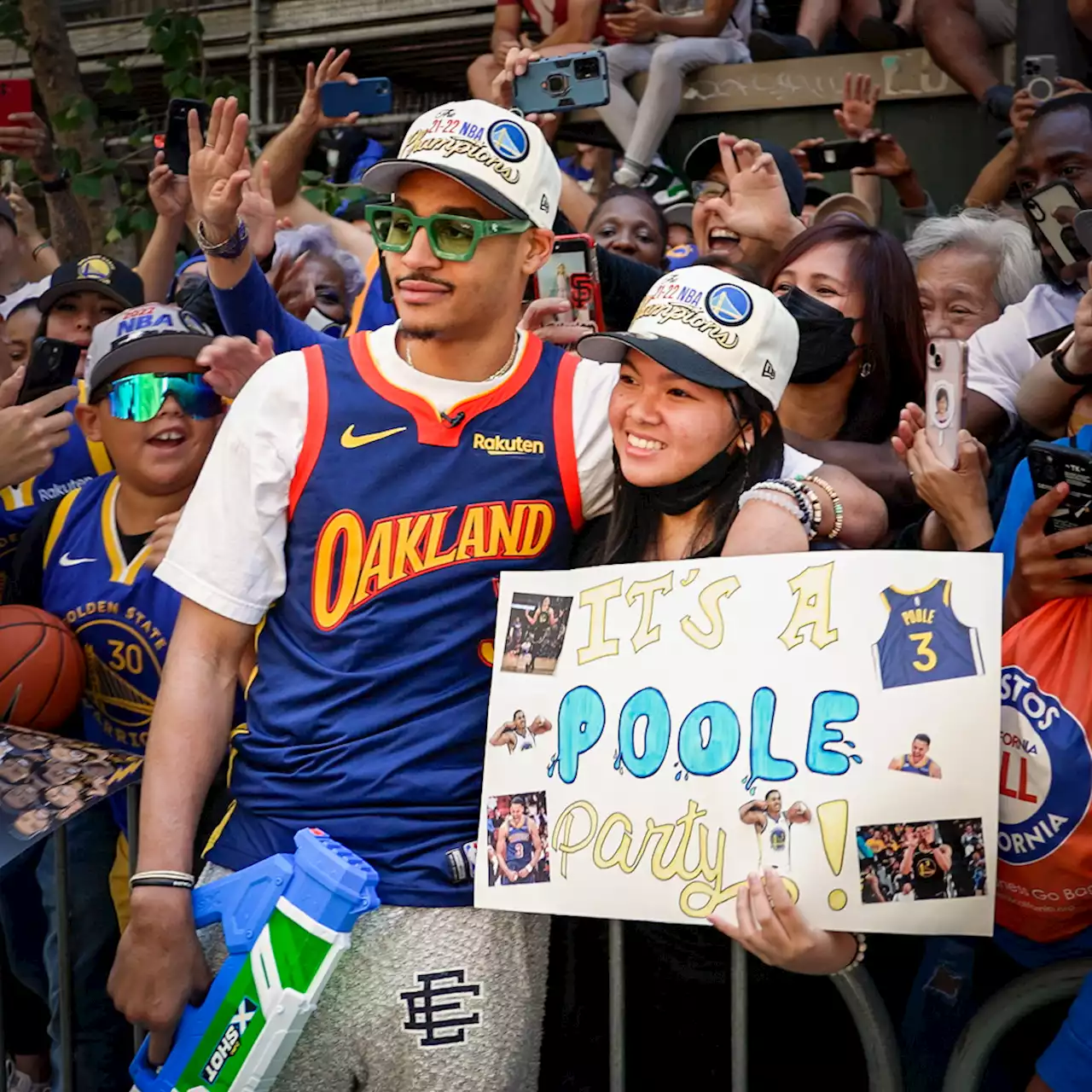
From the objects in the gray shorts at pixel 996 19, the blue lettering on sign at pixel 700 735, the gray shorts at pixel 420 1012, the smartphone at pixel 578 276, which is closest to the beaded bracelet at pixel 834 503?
the blue lettering on sign at pixel 700 735

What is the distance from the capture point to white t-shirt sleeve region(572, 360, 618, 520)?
3.01 meters

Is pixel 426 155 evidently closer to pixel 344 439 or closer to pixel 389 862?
pixel 344 439

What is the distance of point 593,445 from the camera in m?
3.02

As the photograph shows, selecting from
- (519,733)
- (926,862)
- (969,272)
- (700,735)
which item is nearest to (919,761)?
(926,862)

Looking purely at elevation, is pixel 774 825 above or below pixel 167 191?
below

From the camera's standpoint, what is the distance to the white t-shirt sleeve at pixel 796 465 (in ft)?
10.0

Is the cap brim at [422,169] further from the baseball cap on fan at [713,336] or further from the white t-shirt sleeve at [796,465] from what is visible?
the white t-shirt sleeve at [796,465]

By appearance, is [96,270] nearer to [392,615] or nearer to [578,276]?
[578,276]

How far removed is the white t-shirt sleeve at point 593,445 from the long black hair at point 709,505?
3.3 inches

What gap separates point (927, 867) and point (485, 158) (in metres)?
1.59

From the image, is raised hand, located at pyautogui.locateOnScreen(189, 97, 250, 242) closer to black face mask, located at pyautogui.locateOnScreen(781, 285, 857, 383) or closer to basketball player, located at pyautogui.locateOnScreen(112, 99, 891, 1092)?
basketball player, located at pyautogui.locateOnScreen(112, 99, 891, 1092)

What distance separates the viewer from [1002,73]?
7895 millimetres

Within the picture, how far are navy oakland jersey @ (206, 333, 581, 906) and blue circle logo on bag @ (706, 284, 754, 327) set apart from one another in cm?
37

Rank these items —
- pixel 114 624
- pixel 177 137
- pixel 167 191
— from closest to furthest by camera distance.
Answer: pixel 114 624
pixel 177 137
pixel 167 191
